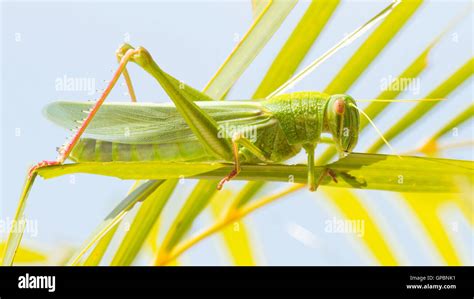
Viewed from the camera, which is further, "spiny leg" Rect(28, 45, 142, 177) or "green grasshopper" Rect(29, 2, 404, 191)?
"green grasshopper" Rect(29, 2, 404, 191)

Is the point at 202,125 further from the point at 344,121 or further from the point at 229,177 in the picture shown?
the point at 344,121

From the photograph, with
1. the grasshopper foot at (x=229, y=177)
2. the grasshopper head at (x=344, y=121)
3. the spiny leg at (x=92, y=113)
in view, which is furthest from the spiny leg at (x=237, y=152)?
the spiny leg at (x=92, y=113)

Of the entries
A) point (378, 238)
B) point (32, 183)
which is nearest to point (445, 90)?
point (378, 238)

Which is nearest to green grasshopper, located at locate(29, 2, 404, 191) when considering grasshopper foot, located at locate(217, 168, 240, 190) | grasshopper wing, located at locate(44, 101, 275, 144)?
grasshopper wing, located at locate(44, 101, 275, 144)

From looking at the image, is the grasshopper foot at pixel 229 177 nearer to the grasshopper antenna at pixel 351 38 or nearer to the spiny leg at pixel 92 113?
the grasshopper antenna at pixel 351 38

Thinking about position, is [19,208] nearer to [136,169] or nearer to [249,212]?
[136,169]

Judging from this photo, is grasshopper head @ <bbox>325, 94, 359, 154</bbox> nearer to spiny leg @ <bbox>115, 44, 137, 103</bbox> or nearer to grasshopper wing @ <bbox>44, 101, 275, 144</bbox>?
grasshopper wing @ <bbox>44, 101, 275, 144</bbox>

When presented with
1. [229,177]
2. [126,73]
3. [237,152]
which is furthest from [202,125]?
[126,73]
